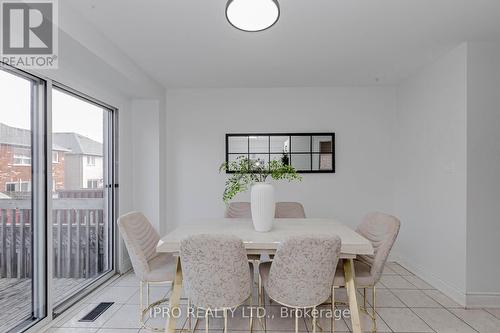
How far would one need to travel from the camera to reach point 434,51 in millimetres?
2906

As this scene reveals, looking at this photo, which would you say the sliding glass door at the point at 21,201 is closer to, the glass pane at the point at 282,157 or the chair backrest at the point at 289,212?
the chair backrest at the point at 289,212

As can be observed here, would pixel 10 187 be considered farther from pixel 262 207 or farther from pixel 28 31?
pixel 262 207

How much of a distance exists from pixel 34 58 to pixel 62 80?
1.37 feet

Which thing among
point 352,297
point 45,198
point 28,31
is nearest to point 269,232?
point 352,297

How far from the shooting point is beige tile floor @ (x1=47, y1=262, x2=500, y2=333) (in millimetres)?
2311

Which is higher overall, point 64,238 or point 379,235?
point 379,235

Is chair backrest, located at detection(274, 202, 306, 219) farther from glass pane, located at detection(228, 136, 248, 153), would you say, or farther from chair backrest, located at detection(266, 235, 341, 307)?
chair backrest, located at detection(266, 235, 341, 307)

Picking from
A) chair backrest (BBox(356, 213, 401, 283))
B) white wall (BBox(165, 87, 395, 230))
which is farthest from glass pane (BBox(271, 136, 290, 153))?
chair backrest (BBox(356, 213, 401, 283))

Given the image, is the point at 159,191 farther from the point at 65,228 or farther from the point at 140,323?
the point at 140,323

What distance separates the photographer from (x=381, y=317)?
2.48 m

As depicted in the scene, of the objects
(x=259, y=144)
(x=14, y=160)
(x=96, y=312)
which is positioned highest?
(x=259, y=144)

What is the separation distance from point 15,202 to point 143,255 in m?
1.01

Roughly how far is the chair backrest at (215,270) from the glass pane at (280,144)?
2.39 m

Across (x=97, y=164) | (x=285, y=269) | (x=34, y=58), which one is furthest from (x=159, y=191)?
(x=285, y=269)
